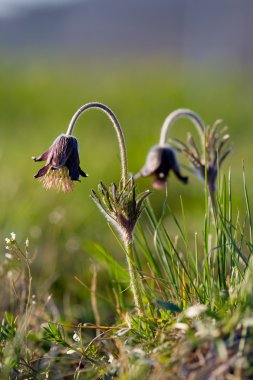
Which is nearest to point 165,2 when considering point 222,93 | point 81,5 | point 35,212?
point 81,5

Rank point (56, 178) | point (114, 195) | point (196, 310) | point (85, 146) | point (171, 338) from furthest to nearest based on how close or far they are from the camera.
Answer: point (85, 146) < point (56, 178) < point (114, 195) < point (171, 338) < point (196, 310)

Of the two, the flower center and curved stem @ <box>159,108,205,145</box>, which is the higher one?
curved stem @ <box>159,108,205,145</box>

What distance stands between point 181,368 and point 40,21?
55776 mm

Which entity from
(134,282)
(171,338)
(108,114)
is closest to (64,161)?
(108,114)

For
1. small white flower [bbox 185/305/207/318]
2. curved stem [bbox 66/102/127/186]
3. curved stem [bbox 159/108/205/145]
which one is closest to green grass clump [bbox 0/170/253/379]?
small white flower [bbox 185/305/207/318]

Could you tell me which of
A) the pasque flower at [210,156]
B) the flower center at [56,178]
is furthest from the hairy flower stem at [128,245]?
the pasque flower at [210,156]

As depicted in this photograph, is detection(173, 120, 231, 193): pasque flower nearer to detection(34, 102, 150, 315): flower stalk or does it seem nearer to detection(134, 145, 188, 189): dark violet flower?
detection(134, 145, 188, 189): dark violet flower

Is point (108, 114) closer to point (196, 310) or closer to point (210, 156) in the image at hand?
→ point (210, 156)

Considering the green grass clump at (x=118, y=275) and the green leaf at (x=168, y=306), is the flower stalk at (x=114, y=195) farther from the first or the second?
the green leaf at (x=168, y=306)

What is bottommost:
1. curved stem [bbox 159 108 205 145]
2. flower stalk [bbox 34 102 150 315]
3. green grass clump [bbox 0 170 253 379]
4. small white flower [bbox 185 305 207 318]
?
green grass clump [bbox 0 170 253 379]

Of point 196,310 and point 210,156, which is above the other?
point 210,156

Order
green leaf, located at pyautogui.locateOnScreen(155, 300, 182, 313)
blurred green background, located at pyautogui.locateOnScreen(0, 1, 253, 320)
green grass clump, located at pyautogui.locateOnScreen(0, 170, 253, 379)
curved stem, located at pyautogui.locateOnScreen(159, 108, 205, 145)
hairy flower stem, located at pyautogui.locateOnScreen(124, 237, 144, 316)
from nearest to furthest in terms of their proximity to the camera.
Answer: green grass clump, located at pyautogui.locateOnScreen(0, 170, 253, 379) < green leaf, located at pyautogui.locateOnScreen(155, 300, 182, 313) < hairy flower stem, located at pyautogui.locateOnScreen(124, 237, 144, 316) < curved stem, located at pyautogui.locateOnScreen(159, 108, 205, 145) < blurred green background, located at pyautogui.locateOnScreen(0, 1, 253, 320)

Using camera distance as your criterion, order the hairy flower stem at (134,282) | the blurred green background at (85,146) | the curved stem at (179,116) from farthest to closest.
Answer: the blurred green background at (85,146)
the curved stem at (179,116)
the hairy flower stem at (134,282)

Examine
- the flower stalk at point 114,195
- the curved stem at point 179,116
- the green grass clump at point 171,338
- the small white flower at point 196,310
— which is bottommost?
the green grass clump at point 171,338
